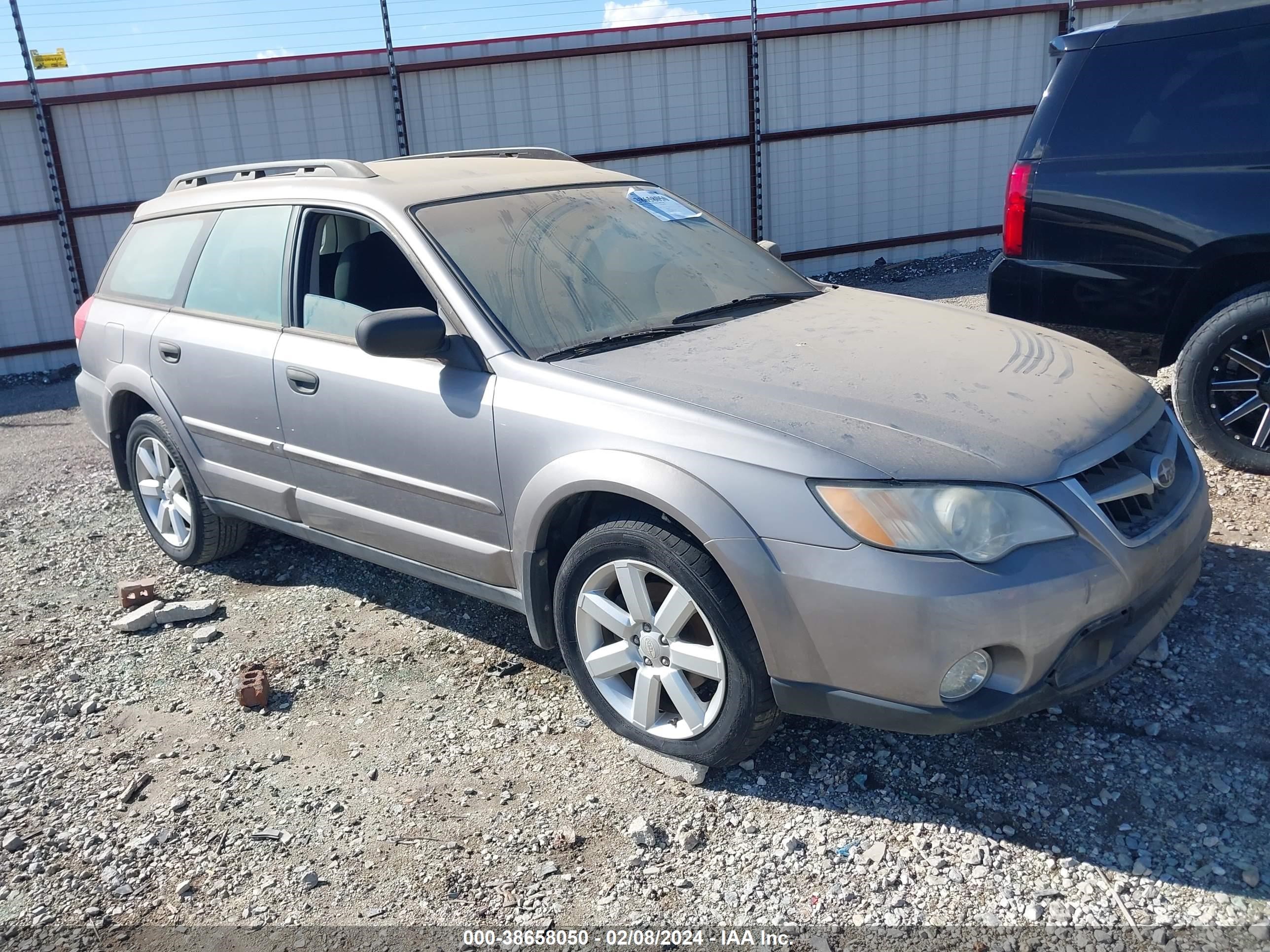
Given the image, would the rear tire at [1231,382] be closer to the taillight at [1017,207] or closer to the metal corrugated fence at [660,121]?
the taillight at [1017,207]

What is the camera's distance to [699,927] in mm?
2576

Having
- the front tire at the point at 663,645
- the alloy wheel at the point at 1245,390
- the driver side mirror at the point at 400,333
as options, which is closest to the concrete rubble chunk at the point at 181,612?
the driver side mirror at the point at 400,333

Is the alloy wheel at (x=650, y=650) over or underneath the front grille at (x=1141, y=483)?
underneath

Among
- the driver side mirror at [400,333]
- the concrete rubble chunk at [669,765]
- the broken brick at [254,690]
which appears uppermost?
the driver side mirror at [400,333]

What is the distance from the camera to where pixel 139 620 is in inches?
176

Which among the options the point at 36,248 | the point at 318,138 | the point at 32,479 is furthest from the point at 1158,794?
the point at 36,248

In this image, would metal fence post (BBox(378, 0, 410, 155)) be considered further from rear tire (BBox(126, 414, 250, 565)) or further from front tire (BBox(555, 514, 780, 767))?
front tire (BBox(555, 514, 780, 767))

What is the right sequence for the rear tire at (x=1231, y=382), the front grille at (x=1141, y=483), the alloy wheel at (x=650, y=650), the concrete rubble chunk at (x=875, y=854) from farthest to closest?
1. the rear tire at (x=1231, y=382)
2. the alloy wheel at (x=650, y=650)
3. the front grille at (x=1141, y=483)
4. the concrete rubble chunk at (x=875, y=854)

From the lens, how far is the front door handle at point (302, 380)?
3.91 m

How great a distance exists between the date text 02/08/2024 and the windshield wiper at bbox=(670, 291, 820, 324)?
6.65 feet

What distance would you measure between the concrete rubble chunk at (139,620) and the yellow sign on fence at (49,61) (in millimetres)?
7938

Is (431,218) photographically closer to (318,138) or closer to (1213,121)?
(1213,121)

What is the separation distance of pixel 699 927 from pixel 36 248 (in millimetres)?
10582

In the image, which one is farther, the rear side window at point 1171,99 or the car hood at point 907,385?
the rear side window at point 1171,99
